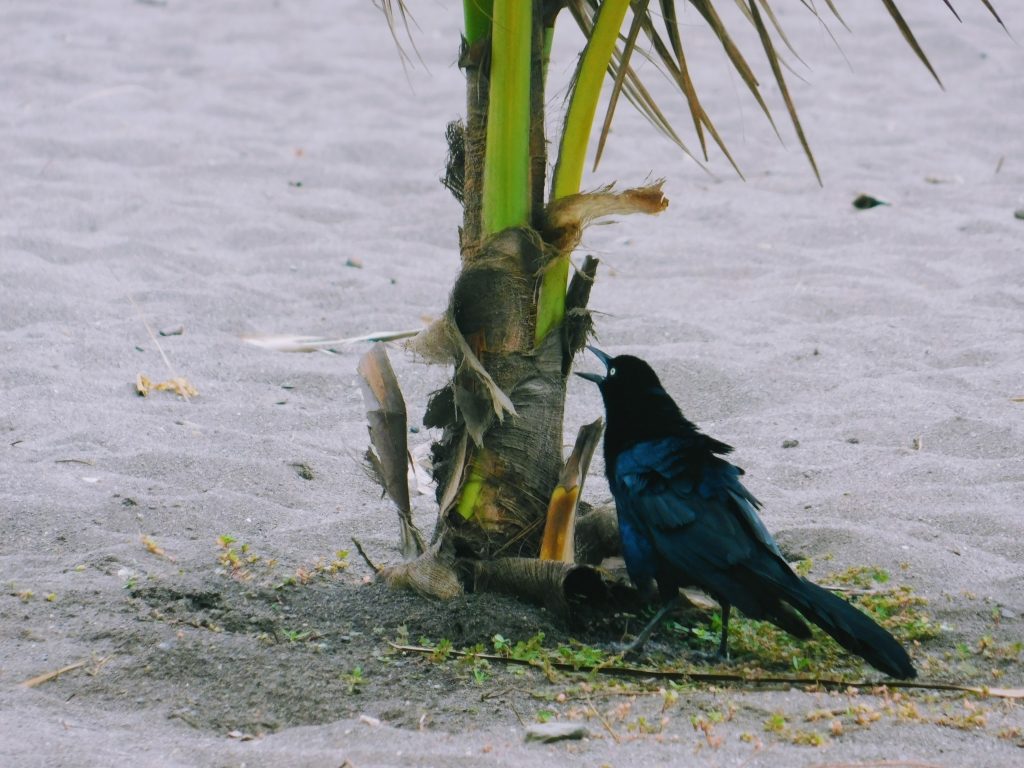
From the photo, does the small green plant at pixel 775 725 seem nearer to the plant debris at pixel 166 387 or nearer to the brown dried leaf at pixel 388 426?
the brown dried leaf at pixel 388 426

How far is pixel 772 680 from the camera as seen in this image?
235 centimetres

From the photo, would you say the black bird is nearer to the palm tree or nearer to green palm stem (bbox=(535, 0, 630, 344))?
the palm tree

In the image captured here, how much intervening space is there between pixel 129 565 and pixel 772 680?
1386 mm

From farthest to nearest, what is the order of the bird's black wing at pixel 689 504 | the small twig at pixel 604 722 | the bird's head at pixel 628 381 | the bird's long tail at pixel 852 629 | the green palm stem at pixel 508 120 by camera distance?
the bird's head at pixel 628 381 → the bird's black wing at pixel 689 504 → the green palm stem at pixel 508 120 → the bird's long tail at pixel 852 629 → the small twig at pixel 604 722

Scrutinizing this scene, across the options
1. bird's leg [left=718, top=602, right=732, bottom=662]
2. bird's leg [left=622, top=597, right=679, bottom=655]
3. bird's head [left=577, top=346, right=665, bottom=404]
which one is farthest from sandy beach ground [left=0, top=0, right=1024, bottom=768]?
bird's head [left=577, top=346, right=665, bottom=404]

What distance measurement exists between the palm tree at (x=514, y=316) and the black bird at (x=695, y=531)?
5.5 inches

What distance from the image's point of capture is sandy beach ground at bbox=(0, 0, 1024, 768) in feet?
7.08

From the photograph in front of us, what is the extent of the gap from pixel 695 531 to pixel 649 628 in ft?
0.72

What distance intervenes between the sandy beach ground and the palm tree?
14cm

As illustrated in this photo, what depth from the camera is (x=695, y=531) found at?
100.0 inches

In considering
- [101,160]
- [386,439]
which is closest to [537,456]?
[386,439]

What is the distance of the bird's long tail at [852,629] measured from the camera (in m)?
2.28

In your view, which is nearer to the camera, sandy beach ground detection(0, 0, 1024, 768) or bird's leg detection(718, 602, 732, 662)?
sandy beach ground detection(0, 0, 1024, 768)

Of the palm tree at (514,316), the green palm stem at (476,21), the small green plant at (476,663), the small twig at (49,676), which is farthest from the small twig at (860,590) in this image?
the small twig at (49,676)
